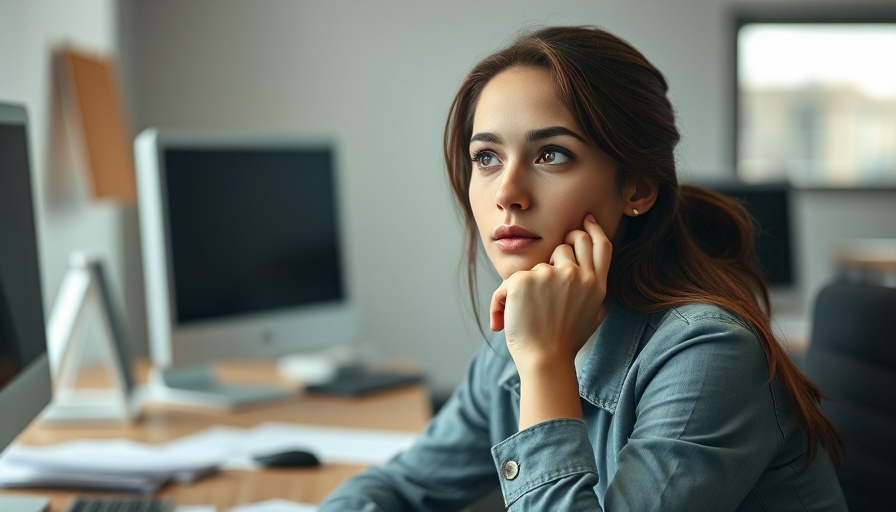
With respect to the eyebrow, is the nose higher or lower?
lower

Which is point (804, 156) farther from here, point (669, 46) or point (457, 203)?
point (457, 203)

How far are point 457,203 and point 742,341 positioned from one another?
514 millimetres

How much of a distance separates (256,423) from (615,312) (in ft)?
3.13

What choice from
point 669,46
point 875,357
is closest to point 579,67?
point 875,357

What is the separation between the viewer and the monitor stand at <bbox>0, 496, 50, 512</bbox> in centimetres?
124

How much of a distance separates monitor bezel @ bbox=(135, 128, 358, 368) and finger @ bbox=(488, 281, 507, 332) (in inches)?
37.8

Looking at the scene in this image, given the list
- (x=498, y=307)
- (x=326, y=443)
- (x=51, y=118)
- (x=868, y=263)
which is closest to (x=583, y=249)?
(x=498, y=307)

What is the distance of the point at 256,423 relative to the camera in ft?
6.09

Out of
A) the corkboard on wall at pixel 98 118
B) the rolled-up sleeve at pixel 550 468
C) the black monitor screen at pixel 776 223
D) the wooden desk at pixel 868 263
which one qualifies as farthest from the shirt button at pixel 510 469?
the wooden desk at pixel 868 263

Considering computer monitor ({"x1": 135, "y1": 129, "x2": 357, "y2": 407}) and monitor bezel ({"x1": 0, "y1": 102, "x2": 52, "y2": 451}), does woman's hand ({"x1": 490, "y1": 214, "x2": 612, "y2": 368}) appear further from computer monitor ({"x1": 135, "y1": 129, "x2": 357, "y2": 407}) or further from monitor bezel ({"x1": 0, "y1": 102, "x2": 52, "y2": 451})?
computer monitor ({"x1": 135, "y1": 129, "x2": 357, "y2": 407})

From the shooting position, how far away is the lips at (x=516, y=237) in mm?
1125

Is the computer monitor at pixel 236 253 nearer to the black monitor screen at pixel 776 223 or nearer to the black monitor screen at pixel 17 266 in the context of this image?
the black monitor screen at pixel 17 266

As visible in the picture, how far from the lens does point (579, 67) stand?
1092mm

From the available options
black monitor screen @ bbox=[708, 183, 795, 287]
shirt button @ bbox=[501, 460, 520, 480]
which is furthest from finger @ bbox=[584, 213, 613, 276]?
black monitor screen @ bbox=[708, 183, 795, 287]
